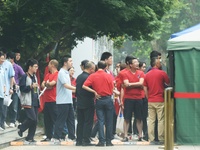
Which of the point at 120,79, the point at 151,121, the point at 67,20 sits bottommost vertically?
the point at 151,121

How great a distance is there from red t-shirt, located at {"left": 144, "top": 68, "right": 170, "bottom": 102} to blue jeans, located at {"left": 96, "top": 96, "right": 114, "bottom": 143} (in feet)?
3.21

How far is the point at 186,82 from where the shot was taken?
1664 centimetres

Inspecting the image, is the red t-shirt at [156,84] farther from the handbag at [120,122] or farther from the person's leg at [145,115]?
the handbag at [120,122]

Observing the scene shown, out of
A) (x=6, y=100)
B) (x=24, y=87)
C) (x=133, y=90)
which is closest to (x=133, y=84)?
(x=133, y=90)

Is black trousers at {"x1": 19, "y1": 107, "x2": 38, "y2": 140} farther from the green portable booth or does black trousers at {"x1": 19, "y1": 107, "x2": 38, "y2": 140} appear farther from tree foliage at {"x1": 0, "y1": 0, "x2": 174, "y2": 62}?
tree foliage at {"x1": 0, "y1": 0, "x2": 174, "y2": 62}

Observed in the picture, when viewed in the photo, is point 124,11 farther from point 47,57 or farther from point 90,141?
point 90,141

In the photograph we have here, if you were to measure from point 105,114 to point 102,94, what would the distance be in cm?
52

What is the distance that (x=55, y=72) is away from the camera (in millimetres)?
18281

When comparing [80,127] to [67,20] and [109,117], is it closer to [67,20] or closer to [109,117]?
[109,117]

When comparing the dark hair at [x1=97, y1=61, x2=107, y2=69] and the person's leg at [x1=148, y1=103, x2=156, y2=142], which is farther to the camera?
the person's leg at [x1=148, y1=103, x2=156, y2=142]

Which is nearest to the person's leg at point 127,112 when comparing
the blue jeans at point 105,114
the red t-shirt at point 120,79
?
the red t-shirt at point 120,79

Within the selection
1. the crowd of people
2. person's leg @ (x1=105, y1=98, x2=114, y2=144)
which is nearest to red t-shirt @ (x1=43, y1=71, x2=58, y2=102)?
the crowd of people

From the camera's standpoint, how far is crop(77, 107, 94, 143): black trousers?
57.1 feet

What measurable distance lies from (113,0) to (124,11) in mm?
684
